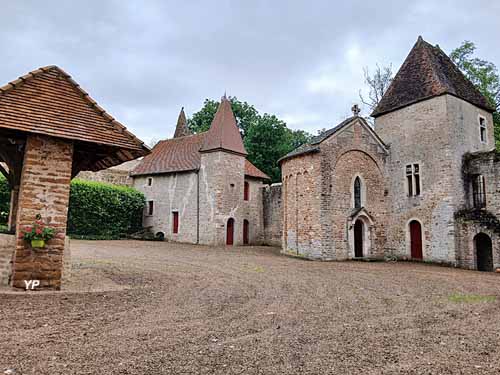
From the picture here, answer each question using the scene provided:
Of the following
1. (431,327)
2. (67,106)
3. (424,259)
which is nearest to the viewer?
(431,327)

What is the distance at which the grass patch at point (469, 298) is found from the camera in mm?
7496

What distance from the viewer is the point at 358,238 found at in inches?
664

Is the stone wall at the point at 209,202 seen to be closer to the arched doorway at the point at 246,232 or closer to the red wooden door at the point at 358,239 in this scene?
the arched doorway at the point at 246,232

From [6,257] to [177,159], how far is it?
18.0 meters

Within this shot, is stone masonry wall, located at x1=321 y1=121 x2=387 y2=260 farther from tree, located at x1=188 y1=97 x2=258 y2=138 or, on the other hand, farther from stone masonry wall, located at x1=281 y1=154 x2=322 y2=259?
tree, located at x1=188 y1=97 x2=258 y2=138

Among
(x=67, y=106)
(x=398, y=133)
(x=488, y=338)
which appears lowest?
(x=488, y=338)

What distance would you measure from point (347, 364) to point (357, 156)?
14263 mm

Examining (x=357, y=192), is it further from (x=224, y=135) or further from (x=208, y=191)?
(x=224, y=135)

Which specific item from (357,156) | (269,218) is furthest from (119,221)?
(357,156)

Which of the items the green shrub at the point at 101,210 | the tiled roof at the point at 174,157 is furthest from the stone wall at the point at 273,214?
the green shrub at the point at 101,210

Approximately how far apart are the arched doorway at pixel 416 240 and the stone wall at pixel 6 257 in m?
15.5

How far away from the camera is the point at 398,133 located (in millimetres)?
17656

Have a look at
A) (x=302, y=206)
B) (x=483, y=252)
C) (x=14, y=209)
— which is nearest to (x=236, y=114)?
(x=302, y=206)

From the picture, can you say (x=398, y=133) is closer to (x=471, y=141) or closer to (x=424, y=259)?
(x=471, y=141)
